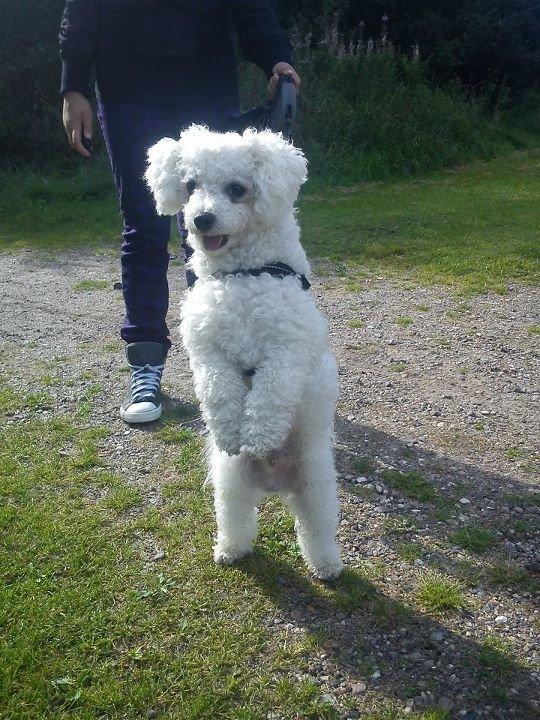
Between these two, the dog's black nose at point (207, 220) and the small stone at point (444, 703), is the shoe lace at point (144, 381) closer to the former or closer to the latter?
the dog's black nose at point (207, 220)

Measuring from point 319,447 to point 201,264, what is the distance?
72cm

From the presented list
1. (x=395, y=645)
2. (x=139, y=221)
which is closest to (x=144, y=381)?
(x=139, y=221)

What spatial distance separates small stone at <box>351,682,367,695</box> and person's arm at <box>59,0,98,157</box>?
2.48 meters

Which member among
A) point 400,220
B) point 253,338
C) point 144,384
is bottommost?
point 400,220

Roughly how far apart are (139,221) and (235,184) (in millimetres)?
1235

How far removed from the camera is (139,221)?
3.30 m

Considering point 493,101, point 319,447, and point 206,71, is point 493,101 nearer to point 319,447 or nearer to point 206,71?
point 206,71

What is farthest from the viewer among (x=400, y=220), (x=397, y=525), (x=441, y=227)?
(x=400, y=220)

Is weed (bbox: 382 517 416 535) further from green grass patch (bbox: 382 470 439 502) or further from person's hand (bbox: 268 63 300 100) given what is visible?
person's hand (bbox: 268 63 300 100)

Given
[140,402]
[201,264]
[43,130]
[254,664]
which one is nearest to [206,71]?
[201,264]

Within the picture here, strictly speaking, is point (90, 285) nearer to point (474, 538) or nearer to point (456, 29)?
point (474, 538)

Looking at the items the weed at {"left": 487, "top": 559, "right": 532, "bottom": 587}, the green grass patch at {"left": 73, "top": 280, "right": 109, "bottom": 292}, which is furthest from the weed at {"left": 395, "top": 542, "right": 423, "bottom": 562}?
the green grass patch at {"left": 73, "top": 280, "right": 109, "bottom": 292}

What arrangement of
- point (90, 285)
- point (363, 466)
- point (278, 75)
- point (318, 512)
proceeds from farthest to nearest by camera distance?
point (90, 285) → point (363, 466) → point (278, 75) → point (318, 512)

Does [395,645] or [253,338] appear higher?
[253,338]
